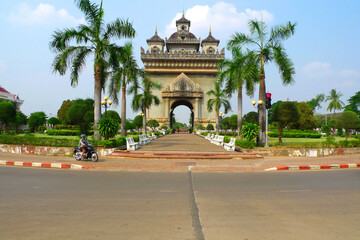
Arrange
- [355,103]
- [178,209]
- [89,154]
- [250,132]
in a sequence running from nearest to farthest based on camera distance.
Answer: [178,209] → [89,154] → [250,132] → [355,103]

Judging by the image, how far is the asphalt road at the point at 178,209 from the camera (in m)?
3.84

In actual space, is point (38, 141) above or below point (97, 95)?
below

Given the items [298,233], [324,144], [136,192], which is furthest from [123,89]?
[298,233]

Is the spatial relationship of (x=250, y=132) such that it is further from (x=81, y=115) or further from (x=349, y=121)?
(x=349, y=121)

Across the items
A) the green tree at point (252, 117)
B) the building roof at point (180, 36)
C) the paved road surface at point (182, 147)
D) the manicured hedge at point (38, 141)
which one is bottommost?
the paved road surface at point (182, 147)

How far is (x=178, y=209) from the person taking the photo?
4.96 metres

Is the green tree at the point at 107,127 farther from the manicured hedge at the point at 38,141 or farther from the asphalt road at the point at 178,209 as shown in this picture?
the asphalt road at the point at 178,209

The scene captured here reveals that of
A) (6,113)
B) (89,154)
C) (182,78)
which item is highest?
(182,78)

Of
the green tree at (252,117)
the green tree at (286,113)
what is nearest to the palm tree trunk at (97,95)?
the green tree at (286,113)

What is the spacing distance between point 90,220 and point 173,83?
53.6 m

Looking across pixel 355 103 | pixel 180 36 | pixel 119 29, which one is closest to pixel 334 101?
pixel 355 103

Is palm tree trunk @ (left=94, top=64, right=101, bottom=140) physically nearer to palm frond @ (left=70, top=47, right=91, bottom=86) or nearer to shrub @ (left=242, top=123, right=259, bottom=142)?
palm frond @ (left=70, top=47, right=91, bottom=86)

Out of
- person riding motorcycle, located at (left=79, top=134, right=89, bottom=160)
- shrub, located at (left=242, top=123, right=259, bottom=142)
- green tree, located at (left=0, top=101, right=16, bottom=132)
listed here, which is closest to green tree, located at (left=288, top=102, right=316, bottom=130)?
shrub, located at (left=242, top=123, right=259, bottom=142)

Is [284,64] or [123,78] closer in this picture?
[284,64]
